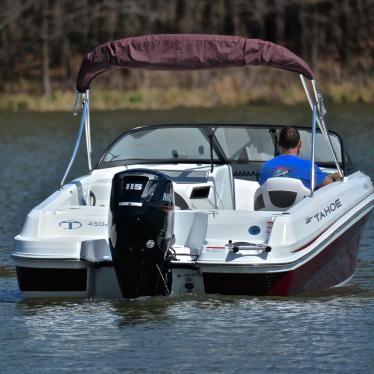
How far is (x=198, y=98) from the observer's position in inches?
1459

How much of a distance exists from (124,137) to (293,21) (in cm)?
3153

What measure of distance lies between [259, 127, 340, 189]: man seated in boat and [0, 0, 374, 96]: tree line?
3110 centimetres

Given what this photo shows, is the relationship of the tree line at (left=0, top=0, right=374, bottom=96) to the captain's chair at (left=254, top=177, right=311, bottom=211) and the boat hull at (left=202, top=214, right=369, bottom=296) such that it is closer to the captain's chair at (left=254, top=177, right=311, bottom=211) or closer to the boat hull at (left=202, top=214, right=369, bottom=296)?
the boat hull at (left=202, top=214, right=369, bottom=296)

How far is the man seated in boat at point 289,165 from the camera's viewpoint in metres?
10.8

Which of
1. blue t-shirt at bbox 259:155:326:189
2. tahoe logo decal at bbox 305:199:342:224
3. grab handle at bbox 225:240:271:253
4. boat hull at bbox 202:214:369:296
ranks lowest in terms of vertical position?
boat hull at bbox 202:214:369:296

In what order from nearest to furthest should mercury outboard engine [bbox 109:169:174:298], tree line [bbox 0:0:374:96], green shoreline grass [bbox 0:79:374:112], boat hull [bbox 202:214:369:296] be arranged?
mercury outboard engine [bbox 109:169:174:298], boat hull [bbox 202:214:369:296], green shoreline grass [bbox 0:79:374:112], tree line [bbox 0:0:374:96]

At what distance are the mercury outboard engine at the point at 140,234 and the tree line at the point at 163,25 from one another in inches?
1284

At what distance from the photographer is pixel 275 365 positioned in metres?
8.37

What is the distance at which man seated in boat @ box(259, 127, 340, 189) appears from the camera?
10.8 meters

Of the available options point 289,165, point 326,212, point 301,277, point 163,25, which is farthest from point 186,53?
point 163,25

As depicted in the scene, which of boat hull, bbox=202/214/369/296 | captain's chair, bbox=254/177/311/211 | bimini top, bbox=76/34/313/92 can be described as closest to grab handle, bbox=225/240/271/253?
boat hull, bbox=202/214/369/296

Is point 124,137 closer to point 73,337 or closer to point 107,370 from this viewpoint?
point 73,337

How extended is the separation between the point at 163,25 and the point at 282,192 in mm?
32493

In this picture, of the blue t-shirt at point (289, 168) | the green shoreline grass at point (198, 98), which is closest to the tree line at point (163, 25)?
the green shoreline grass at point (198, 98)
